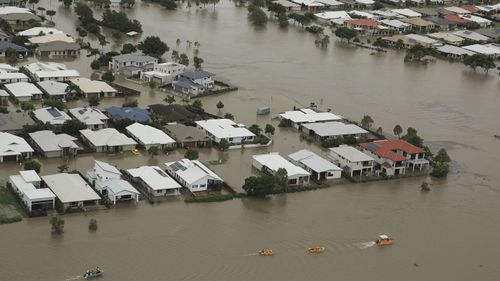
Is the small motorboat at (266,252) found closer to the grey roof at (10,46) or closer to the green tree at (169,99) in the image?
the green tree at (169,99)

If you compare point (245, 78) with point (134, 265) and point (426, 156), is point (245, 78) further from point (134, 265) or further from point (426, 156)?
point (134, 265)

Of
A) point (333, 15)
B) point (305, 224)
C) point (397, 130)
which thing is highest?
point (397, 130)

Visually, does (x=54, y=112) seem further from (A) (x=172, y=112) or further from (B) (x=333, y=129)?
(B) (x=333, y=129)

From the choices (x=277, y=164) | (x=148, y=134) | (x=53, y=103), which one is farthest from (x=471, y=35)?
(x=53, y=103)

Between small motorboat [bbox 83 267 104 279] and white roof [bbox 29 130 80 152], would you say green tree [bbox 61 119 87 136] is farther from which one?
small motorboat [bbox 83 267 104 279]

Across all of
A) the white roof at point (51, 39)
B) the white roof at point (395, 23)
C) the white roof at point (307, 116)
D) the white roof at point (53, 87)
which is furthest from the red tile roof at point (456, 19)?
the white roof at point (53, 87)

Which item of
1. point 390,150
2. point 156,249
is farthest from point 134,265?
point 390,150

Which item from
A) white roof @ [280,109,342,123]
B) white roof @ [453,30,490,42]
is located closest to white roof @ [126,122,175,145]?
white roof @ [280,109,342,123]
